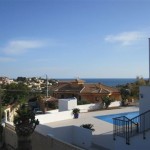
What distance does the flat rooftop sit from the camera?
17.4 metres

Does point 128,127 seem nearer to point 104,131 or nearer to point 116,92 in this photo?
point 104,131

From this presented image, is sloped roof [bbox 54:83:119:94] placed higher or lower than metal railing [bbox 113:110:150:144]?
higher

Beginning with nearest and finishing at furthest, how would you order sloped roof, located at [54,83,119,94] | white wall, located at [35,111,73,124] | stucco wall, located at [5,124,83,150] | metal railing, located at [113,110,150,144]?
1. stucco wall, located at [5,124,83,150]
2. metal railing, located at [113,110,150,144]
3. white wall, located at [35,111,73,124]
4. sloped roof, located at [54,83,119,94]

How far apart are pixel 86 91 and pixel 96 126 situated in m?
21.7

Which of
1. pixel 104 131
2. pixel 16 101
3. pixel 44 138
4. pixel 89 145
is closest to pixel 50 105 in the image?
pixel 16 101

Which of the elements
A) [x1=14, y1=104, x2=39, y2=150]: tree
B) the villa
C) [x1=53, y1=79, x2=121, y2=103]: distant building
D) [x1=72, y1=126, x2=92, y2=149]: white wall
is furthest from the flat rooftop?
[x1=53, y1=79, x2=121, y2=103]: distant building

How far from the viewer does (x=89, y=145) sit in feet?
57.4

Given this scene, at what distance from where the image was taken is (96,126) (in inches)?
887

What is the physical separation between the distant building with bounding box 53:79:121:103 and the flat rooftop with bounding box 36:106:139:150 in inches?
487

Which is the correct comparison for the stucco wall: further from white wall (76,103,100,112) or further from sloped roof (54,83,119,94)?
sloped roof (54,83,119,94)

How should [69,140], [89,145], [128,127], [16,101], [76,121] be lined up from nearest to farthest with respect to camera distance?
[128,127] → [89,145] → [69,140] → [76,121] → [16,101]

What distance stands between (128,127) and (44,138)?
3.89m

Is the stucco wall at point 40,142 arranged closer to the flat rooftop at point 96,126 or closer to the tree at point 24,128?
the tree at point 24,128

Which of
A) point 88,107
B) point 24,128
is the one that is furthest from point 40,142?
point 88,107
